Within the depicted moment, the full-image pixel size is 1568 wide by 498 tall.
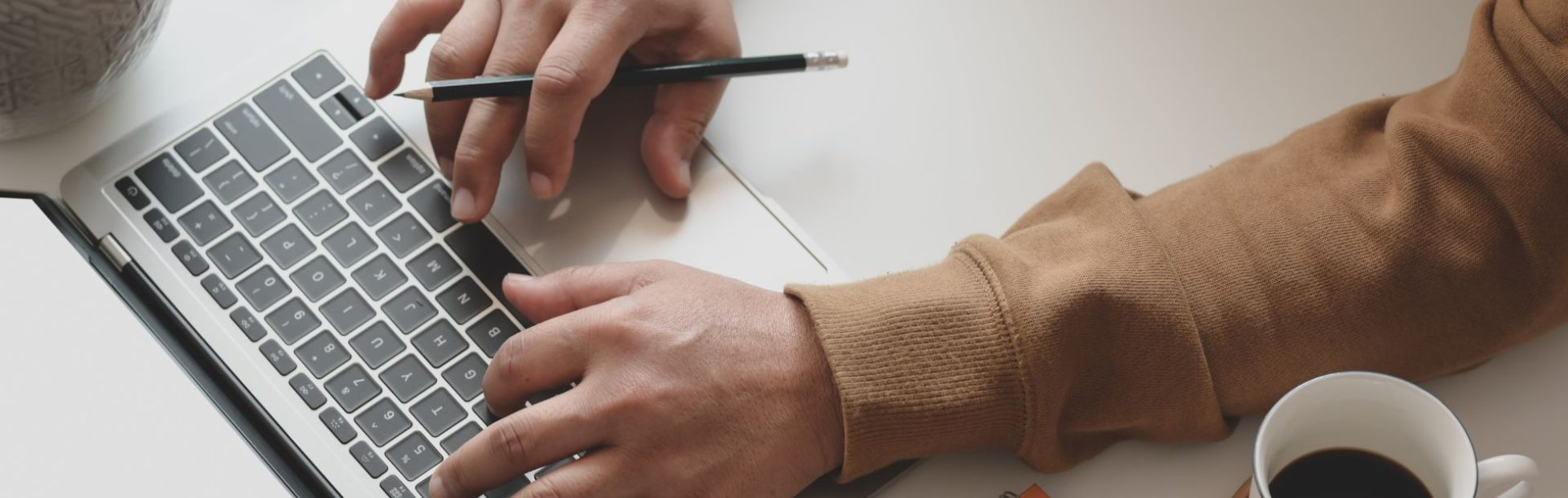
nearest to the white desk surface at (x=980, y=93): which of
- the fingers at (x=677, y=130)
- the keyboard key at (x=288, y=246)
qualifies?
the fingers at (x=677, y=130)

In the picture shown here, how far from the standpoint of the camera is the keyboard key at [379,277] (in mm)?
702

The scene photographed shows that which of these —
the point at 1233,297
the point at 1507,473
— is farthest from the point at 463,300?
the point at 1507,473

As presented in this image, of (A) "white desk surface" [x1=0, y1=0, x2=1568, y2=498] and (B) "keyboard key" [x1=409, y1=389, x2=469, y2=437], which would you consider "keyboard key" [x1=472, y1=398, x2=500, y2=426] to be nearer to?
(B) "keyboard key" [x1=409, y1=389, x2=469, y2=437]

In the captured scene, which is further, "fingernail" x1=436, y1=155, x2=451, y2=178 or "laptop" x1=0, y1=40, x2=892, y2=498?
"fingernail" x1=436, y1=155, x2=451, y2=178

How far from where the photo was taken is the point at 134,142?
2.45ft

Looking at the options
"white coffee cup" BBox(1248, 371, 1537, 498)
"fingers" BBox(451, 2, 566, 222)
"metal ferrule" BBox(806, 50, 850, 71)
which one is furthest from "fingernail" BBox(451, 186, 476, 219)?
"white coffee cup" BBox(1248, 371, 1537, 498)

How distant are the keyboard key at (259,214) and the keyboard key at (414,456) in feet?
0.50

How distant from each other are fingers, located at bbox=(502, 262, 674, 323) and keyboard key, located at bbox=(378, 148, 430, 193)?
0.10 meters

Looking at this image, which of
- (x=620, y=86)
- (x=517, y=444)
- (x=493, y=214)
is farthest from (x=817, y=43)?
(x=517, y=444)

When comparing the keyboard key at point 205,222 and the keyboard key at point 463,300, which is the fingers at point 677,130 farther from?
the keyboard key at point 205,222

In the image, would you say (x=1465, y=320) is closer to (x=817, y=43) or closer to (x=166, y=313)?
Result: (x=817, y=43)

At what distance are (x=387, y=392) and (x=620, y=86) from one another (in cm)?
24

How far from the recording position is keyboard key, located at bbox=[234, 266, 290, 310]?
70 centimetres

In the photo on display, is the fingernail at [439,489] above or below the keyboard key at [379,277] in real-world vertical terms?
below
